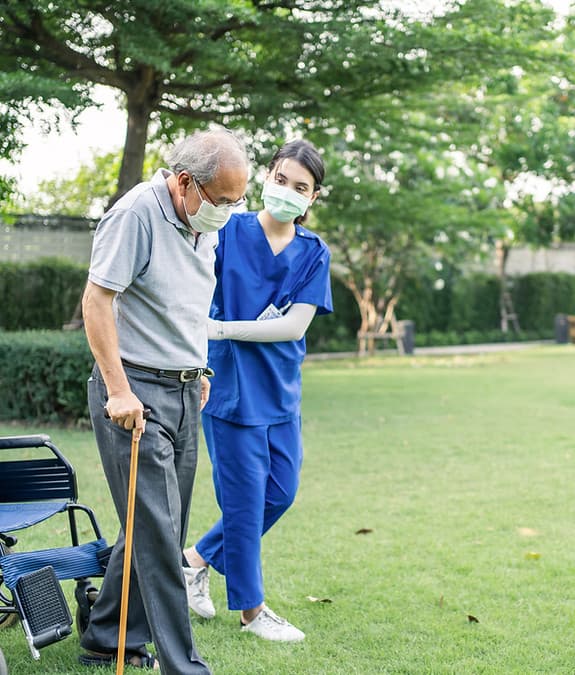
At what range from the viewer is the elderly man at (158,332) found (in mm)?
3057

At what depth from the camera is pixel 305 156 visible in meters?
4.07

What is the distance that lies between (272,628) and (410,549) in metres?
1.57

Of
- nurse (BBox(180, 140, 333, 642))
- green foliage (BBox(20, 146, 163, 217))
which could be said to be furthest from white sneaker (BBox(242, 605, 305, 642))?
green foliage (BBox(20, 146, 163, 217))

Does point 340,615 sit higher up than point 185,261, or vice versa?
point 185,261

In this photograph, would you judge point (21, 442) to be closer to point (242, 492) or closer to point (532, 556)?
point (242, 492)

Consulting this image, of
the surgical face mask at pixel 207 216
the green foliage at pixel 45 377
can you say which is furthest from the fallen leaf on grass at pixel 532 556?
the green foliage at pixel 45 377

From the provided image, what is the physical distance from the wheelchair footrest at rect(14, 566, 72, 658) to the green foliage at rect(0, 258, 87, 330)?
11148 mm

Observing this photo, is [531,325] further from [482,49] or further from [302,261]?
[302,261]

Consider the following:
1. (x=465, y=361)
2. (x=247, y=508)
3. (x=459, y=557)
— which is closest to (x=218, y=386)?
(x=247, y=508)

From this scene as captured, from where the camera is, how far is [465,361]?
20.1 metres

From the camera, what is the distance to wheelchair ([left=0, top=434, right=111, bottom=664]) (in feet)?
Result: 11.0

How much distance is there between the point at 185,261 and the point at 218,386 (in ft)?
3.19

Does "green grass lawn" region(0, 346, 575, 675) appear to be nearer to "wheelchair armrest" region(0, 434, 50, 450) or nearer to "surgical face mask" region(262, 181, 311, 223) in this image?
"wheelchair armrest" region(0, 434, 50, 450)

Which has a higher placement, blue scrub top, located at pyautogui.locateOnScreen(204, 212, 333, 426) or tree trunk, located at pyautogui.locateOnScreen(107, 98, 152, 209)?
tree trunk, located at pyautogui.locateOnScreen(107, 98, 152, 209)
